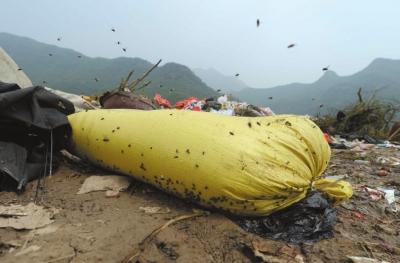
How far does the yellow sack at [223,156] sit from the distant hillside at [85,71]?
1051 inches

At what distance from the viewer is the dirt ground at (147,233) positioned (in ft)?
5.16

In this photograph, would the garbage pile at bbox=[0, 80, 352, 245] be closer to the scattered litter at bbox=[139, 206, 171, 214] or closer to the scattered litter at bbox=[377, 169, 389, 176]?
the scattered litter at bbox=[139, 206, 171, 214]

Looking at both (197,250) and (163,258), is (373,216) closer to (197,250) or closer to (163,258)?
(197,250)

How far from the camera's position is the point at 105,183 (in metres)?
2.23

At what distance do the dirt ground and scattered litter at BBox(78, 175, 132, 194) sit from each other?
43 millimetres

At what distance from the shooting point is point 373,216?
2.39 meters

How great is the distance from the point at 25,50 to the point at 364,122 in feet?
354

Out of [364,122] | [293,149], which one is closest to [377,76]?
[364,122]

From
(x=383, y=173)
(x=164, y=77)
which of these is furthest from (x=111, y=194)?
(x=164, y=77)

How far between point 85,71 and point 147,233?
75260 mm

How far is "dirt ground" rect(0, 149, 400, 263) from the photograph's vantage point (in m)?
1.57

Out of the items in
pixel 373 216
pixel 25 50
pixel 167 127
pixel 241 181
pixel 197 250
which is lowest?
pixel 25 50

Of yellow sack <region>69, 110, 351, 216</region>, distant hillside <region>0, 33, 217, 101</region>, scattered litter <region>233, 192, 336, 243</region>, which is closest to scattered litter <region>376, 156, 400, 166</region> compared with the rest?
yellow sack <region>69, 110, 351, 216</region>

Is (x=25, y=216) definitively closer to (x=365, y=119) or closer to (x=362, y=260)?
(x=362, y=260)
